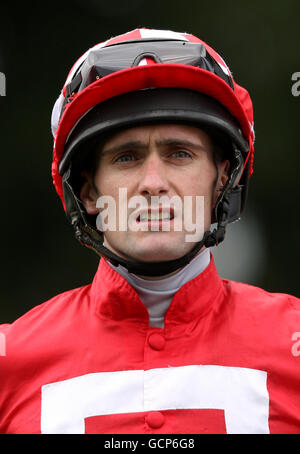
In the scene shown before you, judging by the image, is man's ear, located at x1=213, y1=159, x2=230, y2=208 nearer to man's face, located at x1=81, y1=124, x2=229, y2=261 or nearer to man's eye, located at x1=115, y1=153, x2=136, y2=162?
man's face, located at x1=81, y1=124, x2=229, y2=261

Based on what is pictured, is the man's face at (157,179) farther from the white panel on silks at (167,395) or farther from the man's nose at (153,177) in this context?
the white panel on silks at (167,395)

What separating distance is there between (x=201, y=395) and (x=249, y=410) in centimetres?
15

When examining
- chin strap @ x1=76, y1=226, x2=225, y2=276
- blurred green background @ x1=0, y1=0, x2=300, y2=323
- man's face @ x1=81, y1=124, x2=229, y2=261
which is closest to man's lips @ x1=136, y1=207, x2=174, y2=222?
man's face @ x1=81, y1=124, x2=229, y2=261

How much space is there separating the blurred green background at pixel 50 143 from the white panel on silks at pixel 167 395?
2862mm

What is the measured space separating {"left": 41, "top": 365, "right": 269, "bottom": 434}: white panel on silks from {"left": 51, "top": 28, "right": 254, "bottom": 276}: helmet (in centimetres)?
35

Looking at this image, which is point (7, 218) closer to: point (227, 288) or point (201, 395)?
point (227, 288)

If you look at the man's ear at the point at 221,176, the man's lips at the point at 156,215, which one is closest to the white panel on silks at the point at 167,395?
the man's lips at the point at 156,215

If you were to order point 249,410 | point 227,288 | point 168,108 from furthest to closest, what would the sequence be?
point 227,288 < point 168,108 < point 249,410

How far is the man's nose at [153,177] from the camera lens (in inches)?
79.7

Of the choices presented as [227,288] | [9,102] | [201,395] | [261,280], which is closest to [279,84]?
[261,280]

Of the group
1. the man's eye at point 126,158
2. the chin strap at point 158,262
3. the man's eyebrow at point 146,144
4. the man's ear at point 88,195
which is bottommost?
the chin strap at point 158,262

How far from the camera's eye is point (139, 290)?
2.17m

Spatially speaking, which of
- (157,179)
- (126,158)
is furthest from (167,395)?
(126,158)

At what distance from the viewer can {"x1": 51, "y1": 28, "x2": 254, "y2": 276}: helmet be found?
2.09 meters
